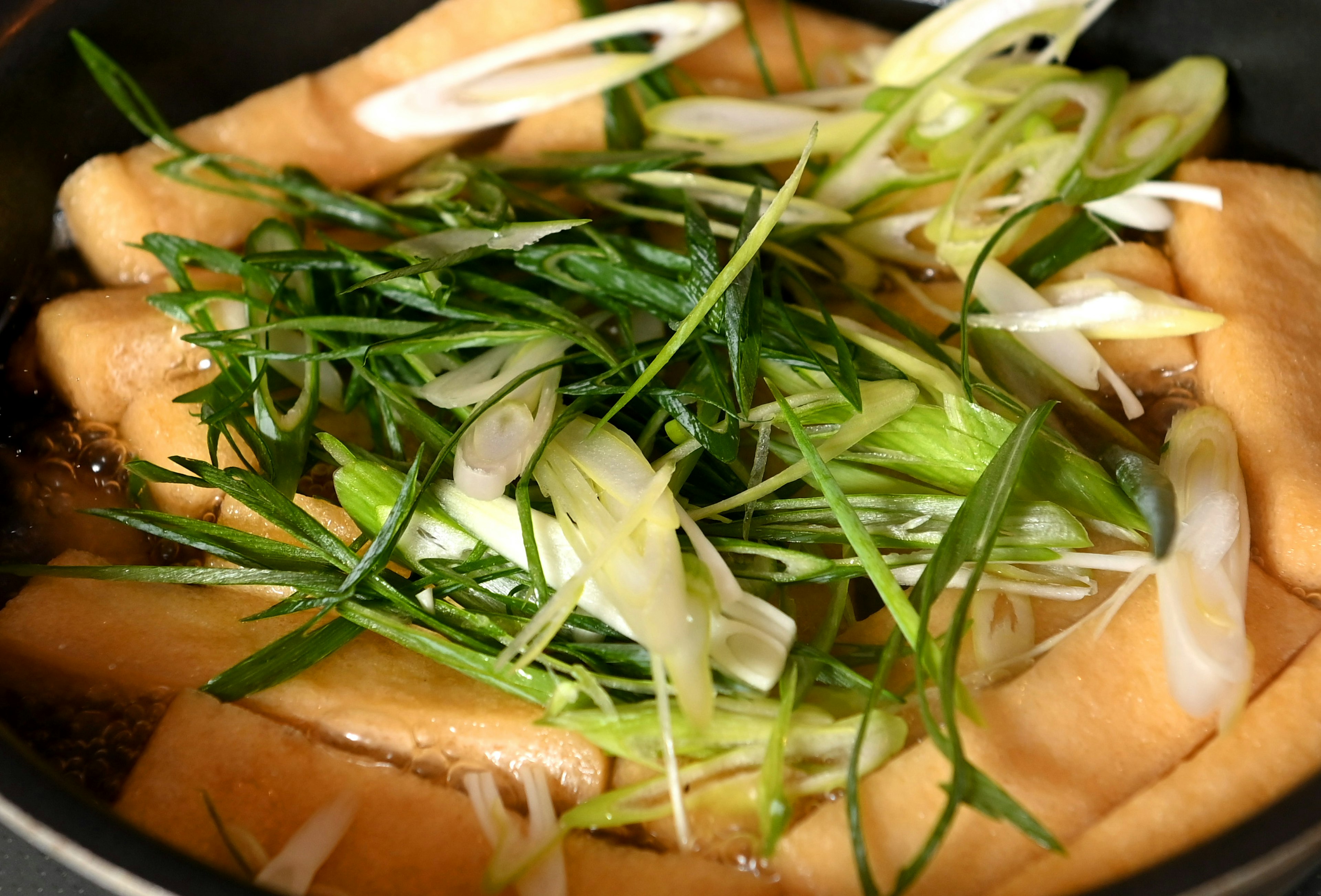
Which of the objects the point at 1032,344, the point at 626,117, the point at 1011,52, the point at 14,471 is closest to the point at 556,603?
the point at 1032,344

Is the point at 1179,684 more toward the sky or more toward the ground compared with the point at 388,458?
more toward the ground

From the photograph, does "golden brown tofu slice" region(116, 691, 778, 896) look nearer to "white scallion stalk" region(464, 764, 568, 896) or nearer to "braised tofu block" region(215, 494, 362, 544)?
"white scallion stalk" region(464, 764, 568, 896)

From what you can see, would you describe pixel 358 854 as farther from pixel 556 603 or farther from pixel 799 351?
pixel 799 351

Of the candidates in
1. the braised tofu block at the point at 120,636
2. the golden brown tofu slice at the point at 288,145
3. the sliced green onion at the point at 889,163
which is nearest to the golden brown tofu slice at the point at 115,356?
the golden brown tofu slice at the point at 288,145

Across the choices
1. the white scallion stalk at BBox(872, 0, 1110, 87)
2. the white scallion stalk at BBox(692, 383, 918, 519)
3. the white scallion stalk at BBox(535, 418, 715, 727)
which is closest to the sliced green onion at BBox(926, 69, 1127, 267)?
the white scallion stalk at BBox(872, 0, 1110, 87)

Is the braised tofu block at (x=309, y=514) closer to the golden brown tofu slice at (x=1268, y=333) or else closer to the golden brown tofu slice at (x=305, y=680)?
the golden brown tofu slice at (x=305, y=680)
